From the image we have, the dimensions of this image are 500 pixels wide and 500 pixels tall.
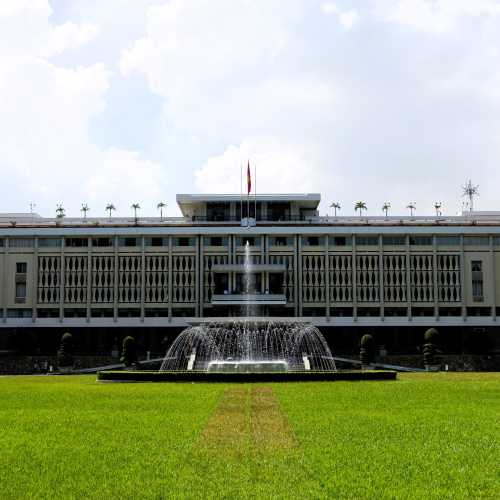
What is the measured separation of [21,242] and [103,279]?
9.38m

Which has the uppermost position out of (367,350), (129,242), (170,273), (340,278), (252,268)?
(129,242)

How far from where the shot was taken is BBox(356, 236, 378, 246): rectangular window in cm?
7819

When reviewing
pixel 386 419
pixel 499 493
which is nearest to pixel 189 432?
pixel 386 419

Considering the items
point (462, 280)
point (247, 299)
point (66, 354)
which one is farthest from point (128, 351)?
point (462, 280)

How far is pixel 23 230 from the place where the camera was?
256 ft

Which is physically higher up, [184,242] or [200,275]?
[184,242]

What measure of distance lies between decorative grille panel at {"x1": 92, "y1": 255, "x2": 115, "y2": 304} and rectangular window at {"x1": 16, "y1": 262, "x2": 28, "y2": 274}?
696cm

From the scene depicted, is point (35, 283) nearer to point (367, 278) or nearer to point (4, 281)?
point (4, 281)

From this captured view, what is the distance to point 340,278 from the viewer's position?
7769 centimetres

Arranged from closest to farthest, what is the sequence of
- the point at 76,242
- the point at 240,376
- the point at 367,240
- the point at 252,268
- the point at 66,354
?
the point at 240,376, the point at 66,354, the point at 252,268, the point at 367,240, the point at 76,242

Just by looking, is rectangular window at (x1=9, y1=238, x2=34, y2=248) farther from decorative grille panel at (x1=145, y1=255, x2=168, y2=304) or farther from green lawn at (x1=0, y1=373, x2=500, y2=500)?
green lawn at (x1=0, y1=373, x2=500, y2=500)

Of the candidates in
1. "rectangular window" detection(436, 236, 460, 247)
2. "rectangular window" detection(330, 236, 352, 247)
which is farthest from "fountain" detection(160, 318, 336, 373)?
"rectangular window" detection(436, 236, 460, 247)

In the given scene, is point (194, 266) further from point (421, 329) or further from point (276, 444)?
point (276, 444)

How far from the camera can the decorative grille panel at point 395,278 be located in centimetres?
7706
